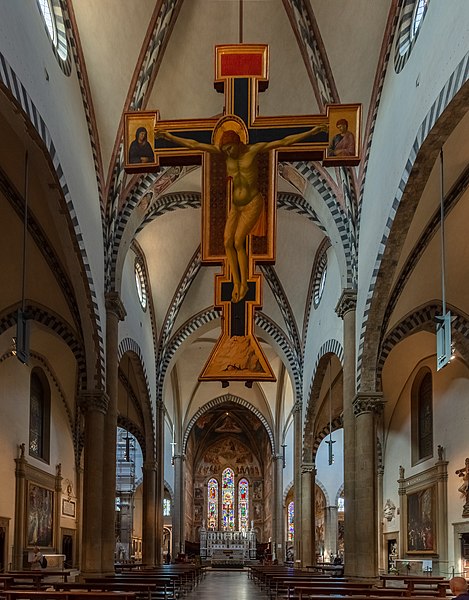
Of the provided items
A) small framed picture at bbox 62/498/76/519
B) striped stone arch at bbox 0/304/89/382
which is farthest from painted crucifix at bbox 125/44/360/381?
small framed picture at bbox 62/498/76/519

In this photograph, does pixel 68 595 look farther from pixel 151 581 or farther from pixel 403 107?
pixel 403 107

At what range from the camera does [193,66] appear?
18281 mm

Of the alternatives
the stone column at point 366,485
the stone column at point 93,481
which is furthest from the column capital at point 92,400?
the stone column at point 366,485

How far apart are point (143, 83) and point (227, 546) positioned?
37401 millimetres

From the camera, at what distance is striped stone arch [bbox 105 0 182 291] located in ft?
53.8

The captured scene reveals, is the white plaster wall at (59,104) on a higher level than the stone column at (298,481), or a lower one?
higher

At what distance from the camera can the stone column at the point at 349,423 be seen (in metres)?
18.2

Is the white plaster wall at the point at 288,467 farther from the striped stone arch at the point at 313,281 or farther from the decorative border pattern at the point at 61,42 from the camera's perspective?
the decorative border pattern at the point at 61,42

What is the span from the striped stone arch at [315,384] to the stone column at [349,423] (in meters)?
3.40

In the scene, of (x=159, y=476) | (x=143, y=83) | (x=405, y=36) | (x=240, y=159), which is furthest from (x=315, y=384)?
(x=240, y=159)

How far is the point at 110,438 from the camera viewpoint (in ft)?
63.9

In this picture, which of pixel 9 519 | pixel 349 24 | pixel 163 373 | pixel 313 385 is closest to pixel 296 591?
pixel 349 24

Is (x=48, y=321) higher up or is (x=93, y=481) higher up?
(x=48, y=321)

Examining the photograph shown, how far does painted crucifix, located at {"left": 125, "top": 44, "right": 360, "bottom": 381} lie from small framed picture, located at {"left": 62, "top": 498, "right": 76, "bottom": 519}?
18.6 meters
